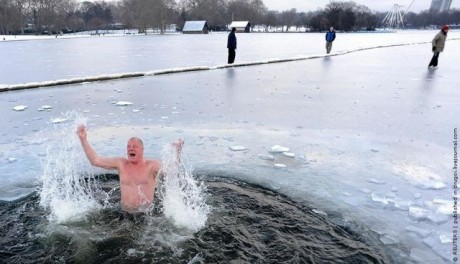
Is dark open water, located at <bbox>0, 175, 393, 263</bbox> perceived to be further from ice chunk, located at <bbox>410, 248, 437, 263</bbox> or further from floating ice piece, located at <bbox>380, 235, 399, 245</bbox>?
ice chunk, located at <bbox>410, 248, 437, 263</bbox>

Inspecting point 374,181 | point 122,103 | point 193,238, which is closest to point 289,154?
point 374,181

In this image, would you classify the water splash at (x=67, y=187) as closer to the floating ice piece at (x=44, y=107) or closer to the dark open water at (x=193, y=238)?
the dark open water at (x=193, y=238)

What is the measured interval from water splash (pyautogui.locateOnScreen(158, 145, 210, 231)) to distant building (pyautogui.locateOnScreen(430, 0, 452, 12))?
189786 mm

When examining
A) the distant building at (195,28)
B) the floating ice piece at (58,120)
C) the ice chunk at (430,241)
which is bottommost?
the distant building at (195,28)

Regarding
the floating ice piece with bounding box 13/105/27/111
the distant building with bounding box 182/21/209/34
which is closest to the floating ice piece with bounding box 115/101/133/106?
the floating ice piece with bounding box 13/105/27/111

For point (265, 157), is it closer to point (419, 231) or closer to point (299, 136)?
point (299, 136)

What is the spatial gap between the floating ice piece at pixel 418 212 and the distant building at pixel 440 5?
189 metres

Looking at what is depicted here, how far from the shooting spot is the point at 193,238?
3.43 metres

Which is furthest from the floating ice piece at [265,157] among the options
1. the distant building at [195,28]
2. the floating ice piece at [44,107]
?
the distant building at [195,28]

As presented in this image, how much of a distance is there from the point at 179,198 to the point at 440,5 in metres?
209

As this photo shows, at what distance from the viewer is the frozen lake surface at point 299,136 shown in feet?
12.9

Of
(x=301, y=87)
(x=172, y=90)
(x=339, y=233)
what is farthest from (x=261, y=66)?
(x=339, y=233)

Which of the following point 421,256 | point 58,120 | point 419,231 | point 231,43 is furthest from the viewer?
point 231,43

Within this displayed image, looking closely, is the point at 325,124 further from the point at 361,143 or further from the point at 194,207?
the point at 194,207
